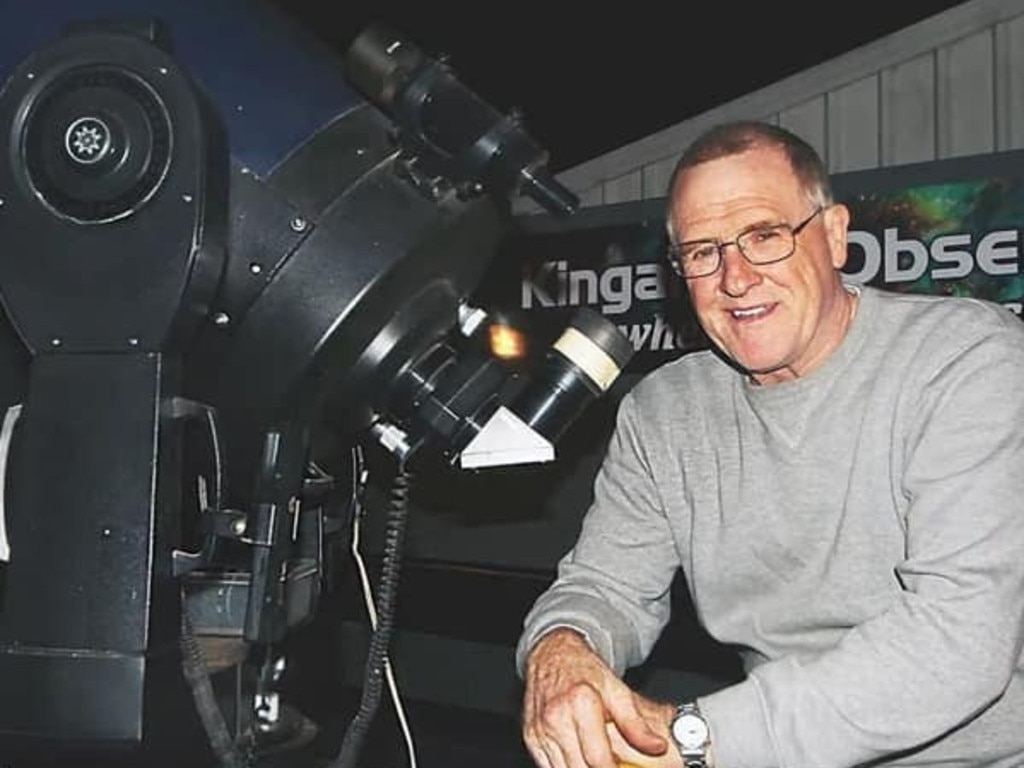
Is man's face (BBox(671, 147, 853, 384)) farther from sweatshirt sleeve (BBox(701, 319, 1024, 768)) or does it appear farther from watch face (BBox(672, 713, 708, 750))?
watch face (BBox(672, 713, 708, 750))

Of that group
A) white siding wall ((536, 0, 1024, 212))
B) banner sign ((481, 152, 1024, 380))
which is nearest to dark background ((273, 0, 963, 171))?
white siding wall ((536, 0, 1024, 212))

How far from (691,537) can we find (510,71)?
249 cm

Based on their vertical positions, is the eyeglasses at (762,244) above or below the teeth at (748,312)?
above

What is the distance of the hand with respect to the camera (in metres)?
1.12

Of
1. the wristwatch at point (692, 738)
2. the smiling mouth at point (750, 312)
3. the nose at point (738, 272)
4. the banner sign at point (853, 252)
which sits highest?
the banner sign at point (853, 252)

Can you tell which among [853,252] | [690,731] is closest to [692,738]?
[690,731]

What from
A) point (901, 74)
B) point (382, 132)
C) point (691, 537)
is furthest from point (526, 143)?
point (901, 74)

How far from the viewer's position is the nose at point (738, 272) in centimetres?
137

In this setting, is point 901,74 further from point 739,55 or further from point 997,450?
point 997,450

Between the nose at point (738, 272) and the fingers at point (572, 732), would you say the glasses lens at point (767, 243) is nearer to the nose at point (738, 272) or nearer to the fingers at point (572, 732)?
the nose at point (738, 272)

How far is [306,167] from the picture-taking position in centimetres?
121

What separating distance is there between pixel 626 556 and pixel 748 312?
1.18ft

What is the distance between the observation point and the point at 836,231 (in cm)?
143

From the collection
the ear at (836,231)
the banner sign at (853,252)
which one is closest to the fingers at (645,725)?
the ear at (836,231)
